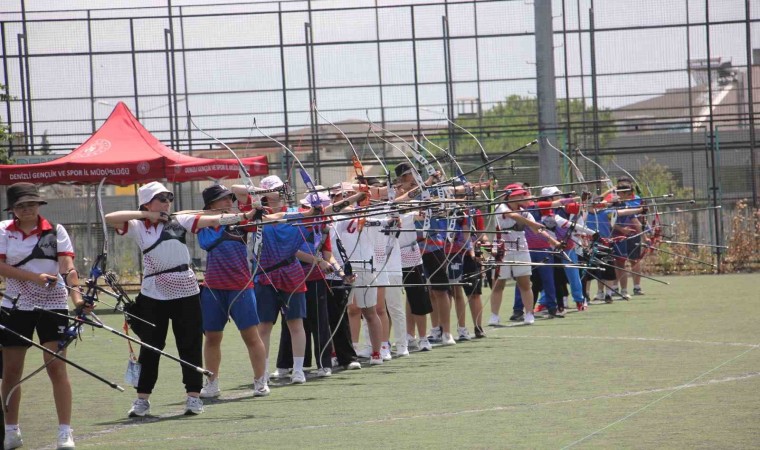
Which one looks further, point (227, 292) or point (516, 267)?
point (516, 267)

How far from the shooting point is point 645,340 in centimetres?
1215

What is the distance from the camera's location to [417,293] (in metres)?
12.4

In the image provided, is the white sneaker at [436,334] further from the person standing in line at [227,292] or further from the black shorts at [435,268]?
the person standing in line at [227,292]

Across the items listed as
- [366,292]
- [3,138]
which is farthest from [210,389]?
[3,138]

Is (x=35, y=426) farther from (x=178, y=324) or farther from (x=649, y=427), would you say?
(x=649, y=427)

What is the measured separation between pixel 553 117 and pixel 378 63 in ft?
18.7

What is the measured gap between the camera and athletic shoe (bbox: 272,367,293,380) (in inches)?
434

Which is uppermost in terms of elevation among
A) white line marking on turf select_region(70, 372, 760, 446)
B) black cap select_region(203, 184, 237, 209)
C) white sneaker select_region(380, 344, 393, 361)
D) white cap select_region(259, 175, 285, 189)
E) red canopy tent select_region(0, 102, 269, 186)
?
red canopy tent select_region(0, 102, 269, 186)

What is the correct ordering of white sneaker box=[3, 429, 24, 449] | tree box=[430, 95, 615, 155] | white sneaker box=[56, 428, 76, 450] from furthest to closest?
tree box=[430, 95, 615, 155], white sneaker box=[3, 429, 24, 449], white sneaker box=[56, 428, 76, 450]

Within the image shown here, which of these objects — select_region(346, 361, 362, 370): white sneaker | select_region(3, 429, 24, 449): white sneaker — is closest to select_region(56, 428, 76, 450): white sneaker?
select_region(3, 429, 24, 449): white sneaker

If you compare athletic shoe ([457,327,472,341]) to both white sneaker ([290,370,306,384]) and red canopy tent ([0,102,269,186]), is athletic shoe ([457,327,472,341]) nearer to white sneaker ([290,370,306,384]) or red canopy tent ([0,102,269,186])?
white sneaker ([290,370,306,384])

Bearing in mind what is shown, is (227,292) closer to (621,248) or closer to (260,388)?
(260,388)

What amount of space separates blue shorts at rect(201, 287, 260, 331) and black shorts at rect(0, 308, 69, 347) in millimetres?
1850

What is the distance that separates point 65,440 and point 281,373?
3869mm
